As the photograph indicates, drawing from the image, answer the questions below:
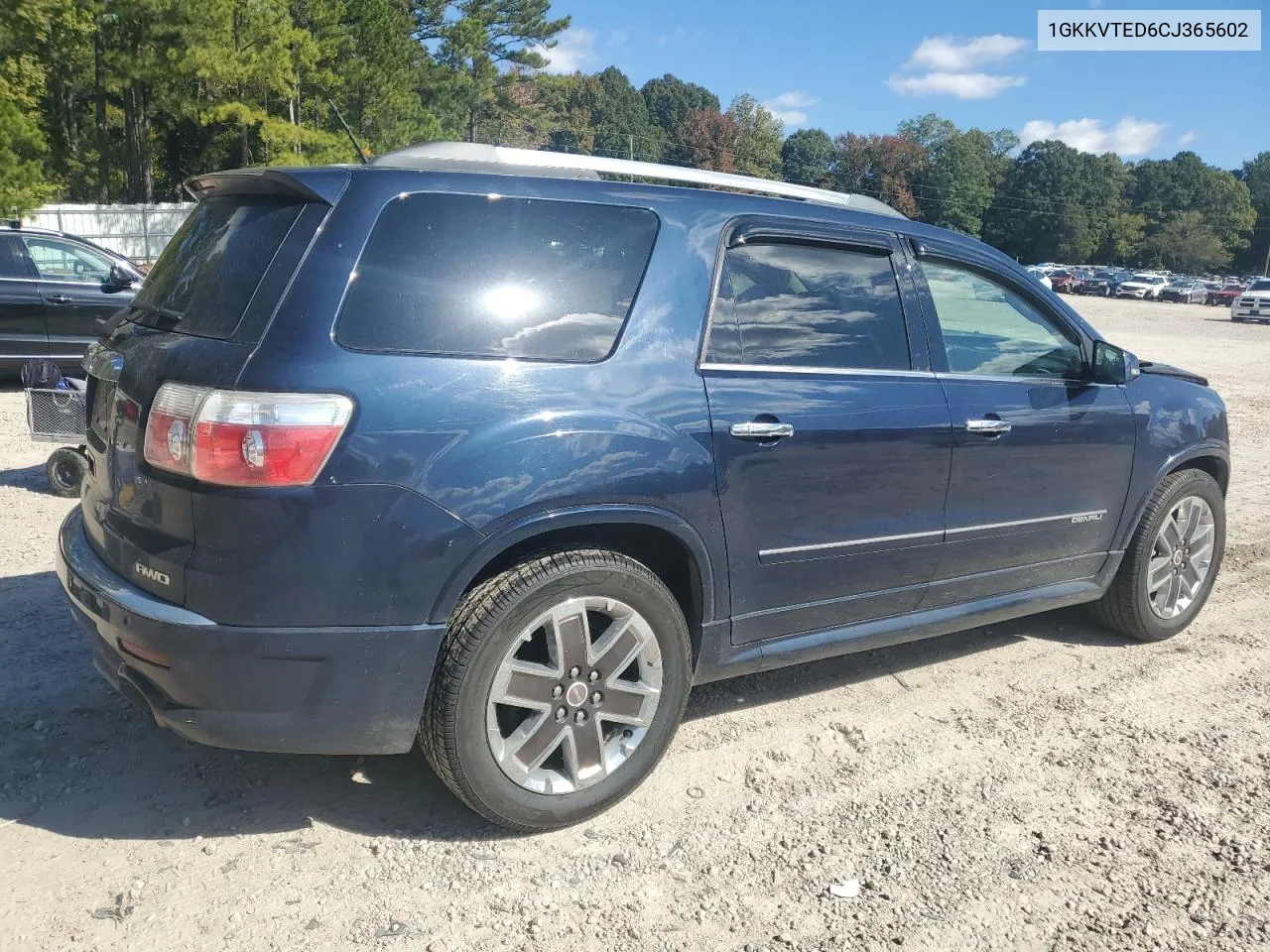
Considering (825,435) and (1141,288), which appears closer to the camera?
(825,435)

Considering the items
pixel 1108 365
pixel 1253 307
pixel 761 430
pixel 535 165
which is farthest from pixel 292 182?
pixel 1253 307

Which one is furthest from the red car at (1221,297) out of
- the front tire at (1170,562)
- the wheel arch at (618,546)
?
the wheel arch at (618,546)

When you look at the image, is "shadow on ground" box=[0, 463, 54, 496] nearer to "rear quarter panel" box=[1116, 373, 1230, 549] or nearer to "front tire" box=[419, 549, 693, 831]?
"front tire" box=[419, 549, 693, 831]

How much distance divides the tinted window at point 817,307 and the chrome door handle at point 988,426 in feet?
1.15

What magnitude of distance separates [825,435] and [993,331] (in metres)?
1.28

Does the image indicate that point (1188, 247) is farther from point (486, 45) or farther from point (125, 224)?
point (125, 224)

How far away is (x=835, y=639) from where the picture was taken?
11.7 feet

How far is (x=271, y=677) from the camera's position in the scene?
2.56m

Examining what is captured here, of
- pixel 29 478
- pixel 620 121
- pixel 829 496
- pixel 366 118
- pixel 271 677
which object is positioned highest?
pixel 620 121

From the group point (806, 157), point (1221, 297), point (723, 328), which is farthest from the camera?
point (806, 157)

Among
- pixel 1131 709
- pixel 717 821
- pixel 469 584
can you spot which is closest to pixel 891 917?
pixel 717 821

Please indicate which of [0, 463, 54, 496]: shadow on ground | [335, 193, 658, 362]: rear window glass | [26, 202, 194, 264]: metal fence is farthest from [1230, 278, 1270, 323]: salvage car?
[335, 193, 658, 362]: rear window glass

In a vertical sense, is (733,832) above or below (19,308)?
below

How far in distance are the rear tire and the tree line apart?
9.12ft
